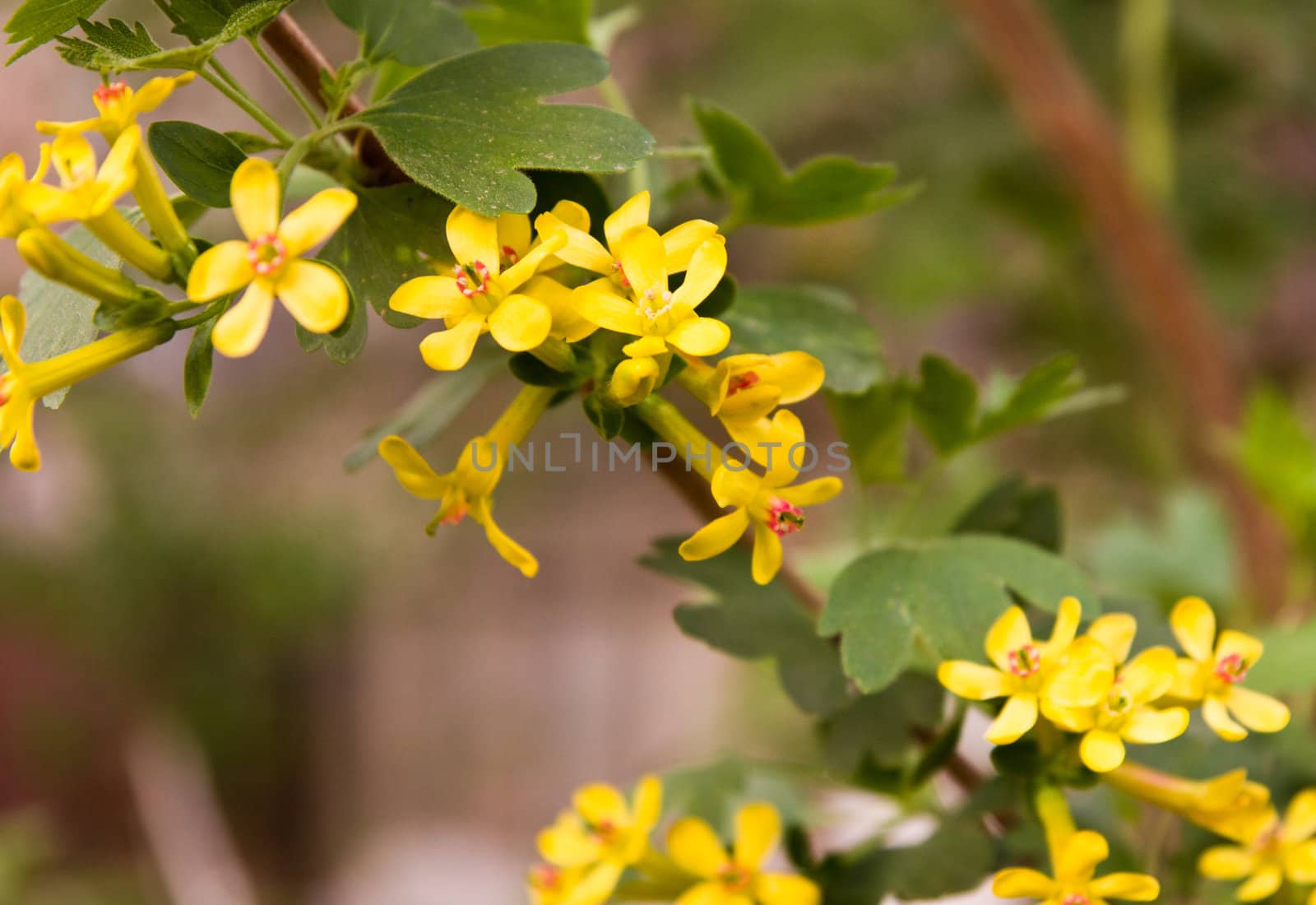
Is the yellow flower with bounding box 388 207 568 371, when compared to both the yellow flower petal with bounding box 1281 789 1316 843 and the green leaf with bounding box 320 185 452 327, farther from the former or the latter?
the yellow flower petal with bounding box 1281 789 1316 843

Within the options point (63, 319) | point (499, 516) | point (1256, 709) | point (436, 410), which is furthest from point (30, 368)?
point (499, 516)

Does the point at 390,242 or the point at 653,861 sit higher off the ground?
the point at 390,242

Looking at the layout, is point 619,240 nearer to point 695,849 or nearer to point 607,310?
point 607,310

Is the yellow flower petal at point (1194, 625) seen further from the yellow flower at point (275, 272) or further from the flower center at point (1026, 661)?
the yellow flower at point (275, 272)

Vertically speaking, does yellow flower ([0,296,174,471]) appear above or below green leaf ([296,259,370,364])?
above

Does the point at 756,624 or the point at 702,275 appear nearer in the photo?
the point at 702,275

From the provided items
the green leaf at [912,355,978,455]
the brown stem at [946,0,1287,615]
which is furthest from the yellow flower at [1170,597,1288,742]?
the brown stem at [946,0,1287,615]

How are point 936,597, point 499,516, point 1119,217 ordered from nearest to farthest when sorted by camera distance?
point 936,597, point 1119,217, point 499,516
